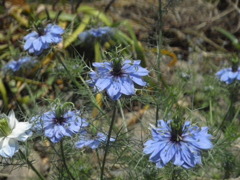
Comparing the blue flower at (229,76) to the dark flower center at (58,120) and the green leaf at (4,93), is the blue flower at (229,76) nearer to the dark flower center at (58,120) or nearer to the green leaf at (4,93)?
the dark flower center at (58,120)

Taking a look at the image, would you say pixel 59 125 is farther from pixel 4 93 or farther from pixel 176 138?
pixel 4 93

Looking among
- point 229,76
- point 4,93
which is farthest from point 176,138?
point 4,93

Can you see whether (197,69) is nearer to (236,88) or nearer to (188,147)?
(236,88)

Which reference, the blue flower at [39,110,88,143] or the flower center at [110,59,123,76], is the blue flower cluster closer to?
the blue flower at [39,110,88,143]

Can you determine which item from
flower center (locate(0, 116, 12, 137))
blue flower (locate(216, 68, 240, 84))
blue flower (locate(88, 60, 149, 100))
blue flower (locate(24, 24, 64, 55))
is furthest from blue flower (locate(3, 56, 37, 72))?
blue flower (locate(88, 60, 149, 100))

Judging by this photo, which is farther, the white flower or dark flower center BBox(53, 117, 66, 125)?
dark flower center BBox(53, 117, 66, 125)

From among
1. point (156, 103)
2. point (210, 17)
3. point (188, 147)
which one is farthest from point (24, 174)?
point (210, 17)
